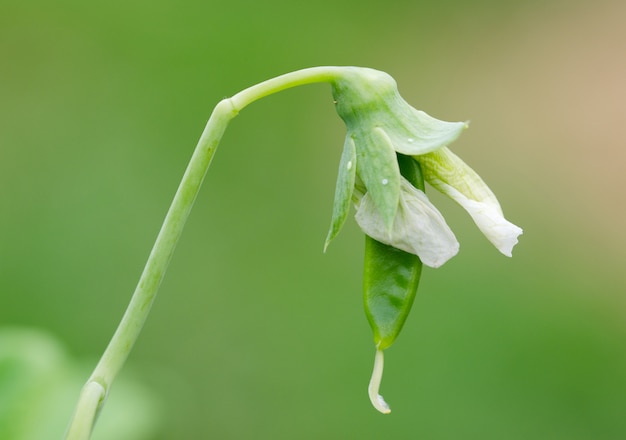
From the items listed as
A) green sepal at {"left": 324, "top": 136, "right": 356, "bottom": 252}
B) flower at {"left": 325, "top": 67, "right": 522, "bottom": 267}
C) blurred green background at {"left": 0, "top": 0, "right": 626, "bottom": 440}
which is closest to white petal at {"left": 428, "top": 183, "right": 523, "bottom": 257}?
flower at {"left": 325, "top": 67, "right": 522, "bottom": 267}

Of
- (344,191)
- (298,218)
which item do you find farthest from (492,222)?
(298,218)

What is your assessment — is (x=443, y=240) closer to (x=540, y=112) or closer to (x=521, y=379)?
(x=521, y=379)

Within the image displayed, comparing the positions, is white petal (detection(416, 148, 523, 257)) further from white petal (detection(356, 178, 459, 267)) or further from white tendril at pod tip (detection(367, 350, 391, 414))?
white tendril at pod tip (detection(367, 350, 391, 414))

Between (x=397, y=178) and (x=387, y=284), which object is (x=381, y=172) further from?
(x=387, y=284)

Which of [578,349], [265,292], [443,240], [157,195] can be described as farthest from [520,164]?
[443,240]

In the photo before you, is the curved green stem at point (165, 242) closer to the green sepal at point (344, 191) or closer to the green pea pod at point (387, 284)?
the green sepal at point (344, 191)

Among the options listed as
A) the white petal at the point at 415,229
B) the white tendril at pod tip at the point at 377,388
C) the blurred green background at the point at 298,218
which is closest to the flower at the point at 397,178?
the white petal at the point at 415,229

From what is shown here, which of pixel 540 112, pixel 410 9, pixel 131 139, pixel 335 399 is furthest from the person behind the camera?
pixel 410 9
